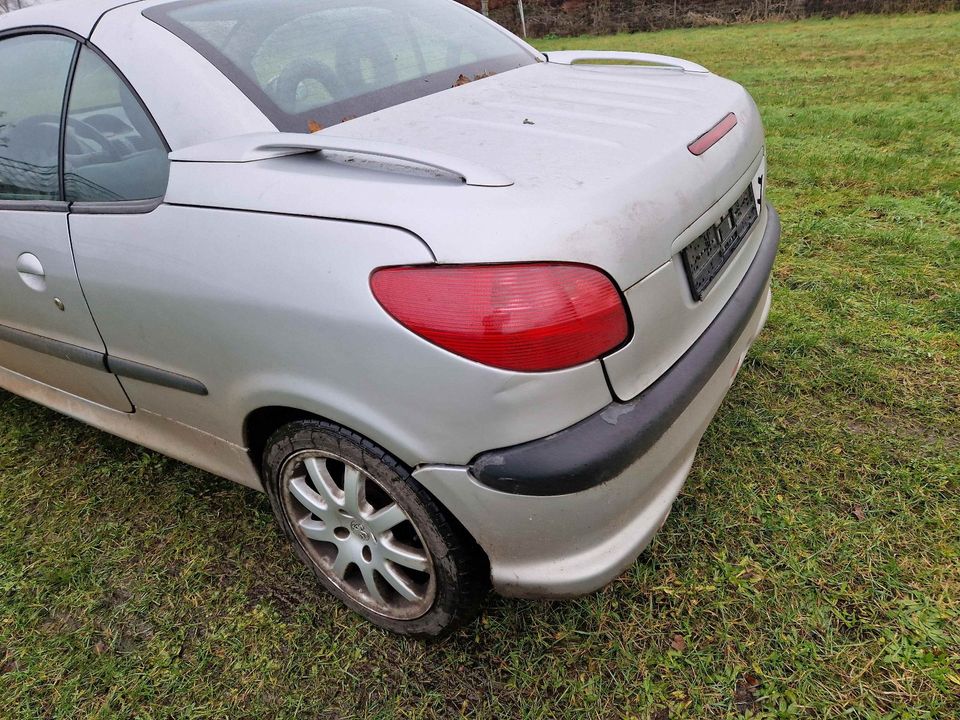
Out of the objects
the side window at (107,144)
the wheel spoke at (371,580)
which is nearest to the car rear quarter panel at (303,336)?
the side window at (107,144)

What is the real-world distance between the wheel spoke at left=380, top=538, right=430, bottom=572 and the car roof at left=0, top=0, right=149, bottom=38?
1.62 m

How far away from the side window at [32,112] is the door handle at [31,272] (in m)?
0.19

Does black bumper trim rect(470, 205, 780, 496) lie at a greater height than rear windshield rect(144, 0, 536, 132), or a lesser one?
lesser

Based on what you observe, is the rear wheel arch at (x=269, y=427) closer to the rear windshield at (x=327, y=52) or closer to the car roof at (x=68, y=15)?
the rear windshield at (x=327, y=52)

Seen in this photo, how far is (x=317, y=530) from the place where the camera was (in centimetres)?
188

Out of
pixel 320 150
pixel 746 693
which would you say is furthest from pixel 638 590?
pixel 320 150

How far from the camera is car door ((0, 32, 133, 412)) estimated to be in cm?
197

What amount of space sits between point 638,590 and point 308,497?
0.95m

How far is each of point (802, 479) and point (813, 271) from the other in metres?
1.68

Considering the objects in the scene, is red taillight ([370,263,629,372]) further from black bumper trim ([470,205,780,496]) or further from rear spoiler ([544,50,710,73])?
rear spoiler ([544,50,710,73])

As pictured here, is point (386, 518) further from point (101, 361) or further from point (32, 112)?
point (32, 112)

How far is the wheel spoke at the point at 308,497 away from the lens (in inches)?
71.7

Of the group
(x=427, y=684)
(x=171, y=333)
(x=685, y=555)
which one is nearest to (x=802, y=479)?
(x=685, y=555)

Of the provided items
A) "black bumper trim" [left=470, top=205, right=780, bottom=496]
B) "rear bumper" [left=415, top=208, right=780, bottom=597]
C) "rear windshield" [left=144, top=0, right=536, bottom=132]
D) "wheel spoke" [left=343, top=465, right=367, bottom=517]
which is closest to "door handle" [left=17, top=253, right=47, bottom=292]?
"rear windshield" [left=144, top=0, right=536, bottom=132]
